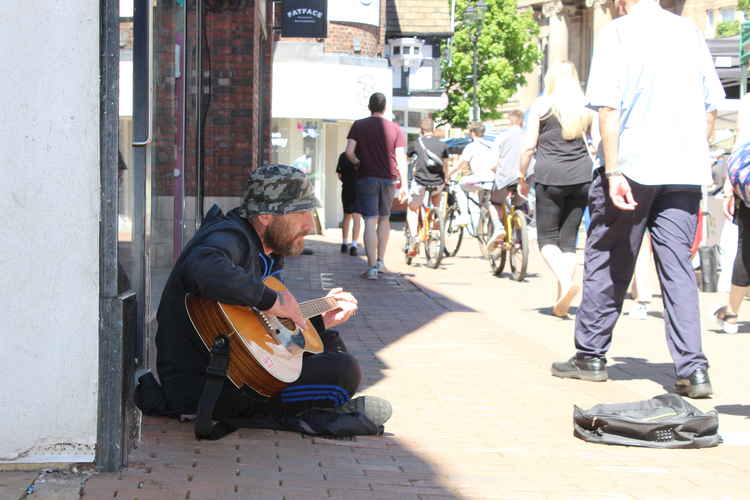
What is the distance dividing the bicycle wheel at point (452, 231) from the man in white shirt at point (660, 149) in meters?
9.83

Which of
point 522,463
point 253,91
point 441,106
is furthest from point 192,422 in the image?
point 441,106

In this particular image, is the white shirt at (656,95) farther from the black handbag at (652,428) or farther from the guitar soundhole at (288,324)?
the guitar soundhole at (288,324)

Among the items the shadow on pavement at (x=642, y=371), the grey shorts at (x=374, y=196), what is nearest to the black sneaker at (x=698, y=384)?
the shadow on pavement at (x=642, y=371)

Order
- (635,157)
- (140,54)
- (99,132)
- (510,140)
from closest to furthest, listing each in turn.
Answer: (99,132)
(140,54)
(635,157)
(510,140)

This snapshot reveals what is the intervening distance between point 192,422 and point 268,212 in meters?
0.90

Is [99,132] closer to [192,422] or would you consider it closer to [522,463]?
[192,422]

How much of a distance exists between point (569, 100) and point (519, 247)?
168 inches

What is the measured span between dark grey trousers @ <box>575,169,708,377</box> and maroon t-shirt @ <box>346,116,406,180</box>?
6.43 meters

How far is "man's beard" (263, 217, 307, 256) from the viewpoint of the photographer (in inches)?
182

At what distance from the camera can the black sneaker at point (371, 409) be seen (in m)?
4.80

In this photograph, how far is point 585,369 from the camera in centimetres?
646

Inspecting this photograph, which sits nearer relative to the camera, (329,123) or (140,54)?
(140,54)

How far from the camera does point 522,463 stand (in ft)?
14.8

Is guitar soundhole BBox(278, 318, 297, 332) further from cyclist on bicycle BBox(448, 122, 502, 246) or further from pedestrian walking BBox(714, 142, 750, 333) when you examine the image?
cyclist on bicycle BBox(448, 122, 502, 246)
